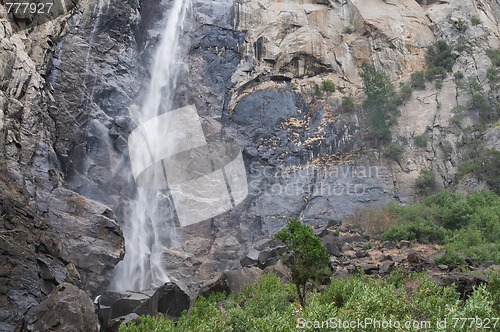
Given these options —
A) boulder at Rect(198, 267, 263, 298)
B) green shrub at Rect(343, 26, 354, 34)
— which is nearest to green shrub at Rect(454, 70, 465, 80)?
green shrub at Rect(343, 26, 354, 34)

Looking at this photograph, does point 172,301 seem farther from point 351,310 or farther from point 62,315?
point 351,310

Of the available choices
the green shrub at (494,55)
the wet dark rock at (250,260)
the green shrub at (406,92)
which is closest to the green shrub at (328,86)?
the green shrub at (406,92)

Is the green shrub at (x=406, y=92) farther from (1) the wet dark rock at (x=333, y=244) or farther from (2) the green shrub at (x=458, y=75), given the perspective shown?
(1) the wet dark rock at (x=333, y=244)

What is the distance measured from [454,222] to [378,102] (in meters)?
10.2

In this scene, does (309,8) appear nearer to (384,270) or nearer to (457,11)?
(457,11)

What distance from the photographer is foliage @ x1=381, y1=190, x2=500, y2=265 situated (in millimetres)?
22984

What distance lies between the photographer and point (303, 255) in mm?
15594

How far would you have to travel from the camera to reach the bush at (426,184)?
96.4 ft

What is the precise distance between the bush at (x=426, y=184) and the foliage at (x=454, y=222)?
1277 millimetres

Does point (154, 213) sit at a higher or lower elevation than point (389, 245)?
higher

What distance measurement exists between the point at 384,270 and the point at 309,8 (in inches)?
952

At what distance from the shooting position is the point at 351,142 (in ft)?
106

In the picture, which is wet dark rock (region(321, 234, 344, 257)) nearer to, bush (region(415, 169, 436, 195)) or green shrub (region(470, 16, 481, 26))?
bush (region(415, 169, 436, 195))

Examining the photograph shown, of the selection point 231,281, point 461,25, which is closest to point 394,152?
point 461,25
